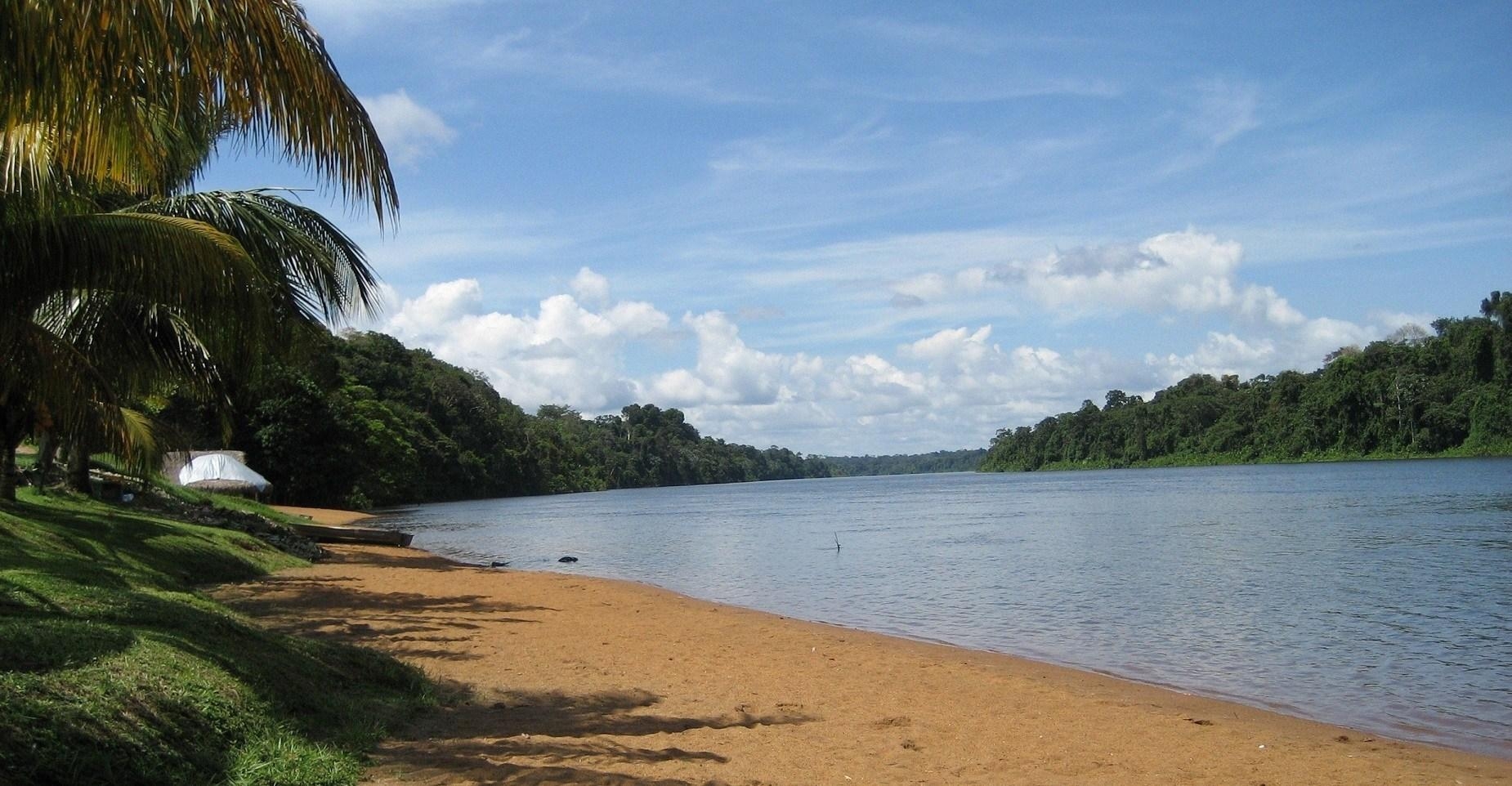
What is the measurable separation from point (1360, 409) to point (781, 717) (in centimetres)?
9632

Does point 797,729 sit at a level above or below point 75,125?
below

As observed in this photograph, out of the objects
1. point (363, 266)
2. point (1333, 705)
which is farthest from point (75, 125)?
point (1333, 705)

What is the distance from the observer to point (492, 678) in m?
9.16

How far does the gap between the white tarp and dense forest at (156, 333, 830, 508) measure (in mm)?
1568

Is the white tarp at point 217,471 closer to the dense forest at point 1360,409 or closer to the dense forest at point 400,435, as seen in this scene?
the dense forest at point 400,435

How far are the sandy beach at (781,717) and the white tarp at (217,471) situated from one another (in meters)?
18.8

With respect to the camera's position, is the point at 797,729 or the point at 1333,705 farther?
the point at 1333,705

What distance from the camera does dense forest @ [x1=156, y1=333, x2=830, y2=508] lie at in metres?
46.3

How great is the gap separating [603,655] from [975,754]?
4871 millimetres

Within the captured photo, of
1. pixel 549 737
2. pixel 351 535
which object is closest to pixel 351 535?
pixel 351 535

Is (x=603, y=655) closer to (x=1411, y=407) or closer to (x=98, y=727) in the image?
(x=98, y=727)

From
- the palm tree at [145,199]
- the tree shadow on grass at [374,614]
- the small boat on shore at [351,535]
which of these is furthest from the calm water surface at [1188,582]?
the palm tree at [145,199]

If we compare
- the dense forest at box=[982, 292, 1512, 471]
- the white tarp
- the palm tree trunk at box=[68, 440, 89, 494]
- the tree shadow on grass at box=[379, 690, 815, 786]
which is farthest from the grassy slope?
the dense forest at box=[982, 292, 1512, 471]

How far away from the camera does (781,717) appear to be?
8445mm
